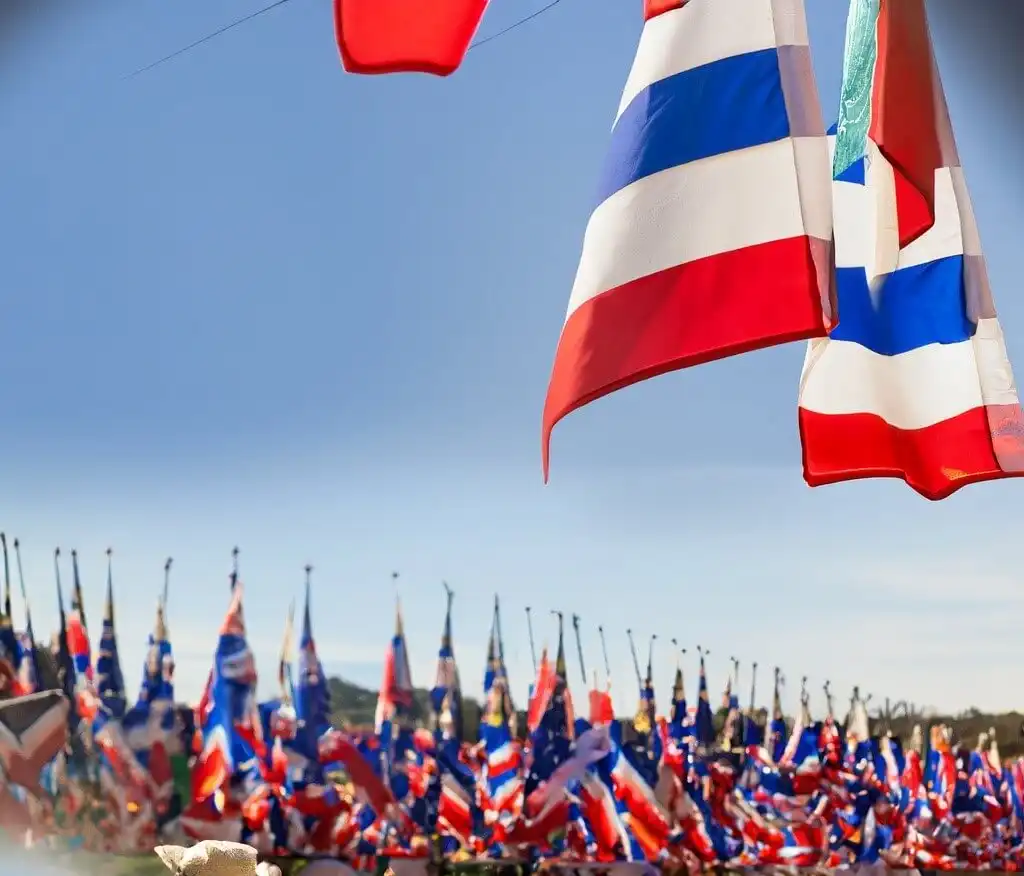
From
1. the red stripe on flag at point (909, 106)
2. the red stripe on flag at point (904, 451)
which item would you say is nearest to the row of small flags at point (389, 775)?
the red stripe on flag at point (904, 451)

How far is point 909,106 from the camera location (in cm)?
532

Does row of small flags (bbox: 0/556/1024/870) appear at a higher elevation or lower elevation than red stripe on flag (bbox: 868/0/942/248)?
lower

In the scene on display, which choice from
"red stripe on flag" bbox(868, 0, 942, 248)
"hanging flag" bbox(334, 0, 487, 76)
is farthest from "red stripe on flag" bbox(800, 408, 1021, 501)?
"hanging flag" bbox(334, 0, 487, 76)

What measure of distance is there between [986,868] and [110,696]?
2917 cm

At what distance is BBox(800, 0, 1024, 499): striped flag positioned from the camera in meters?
5.93

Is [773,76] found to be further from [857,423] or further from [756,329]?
[857,423]

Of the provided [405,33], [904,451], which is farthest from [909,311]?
[405,33]

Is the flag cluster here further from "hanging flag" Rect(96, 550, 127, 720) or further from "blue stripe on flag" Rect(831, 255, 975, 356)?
"hanging flag" Rect(96, 550, 127, 720)

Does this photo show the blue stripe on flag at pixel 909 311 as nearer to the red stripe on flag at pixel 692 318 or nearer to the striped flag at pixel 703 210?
the striped flag at pixel 703 210

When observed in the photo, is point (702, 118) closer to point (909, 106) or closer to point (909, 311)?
point (909, 106)

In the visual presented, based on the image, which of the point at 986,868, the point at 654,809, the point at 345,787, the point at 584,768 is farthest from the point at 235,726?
the point at 986,868

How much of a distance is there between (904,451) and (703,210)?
2007 millimetres

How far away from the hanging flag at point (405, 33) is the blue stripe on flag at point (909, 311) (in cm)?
244

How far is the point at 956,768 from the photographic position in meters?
39.6
